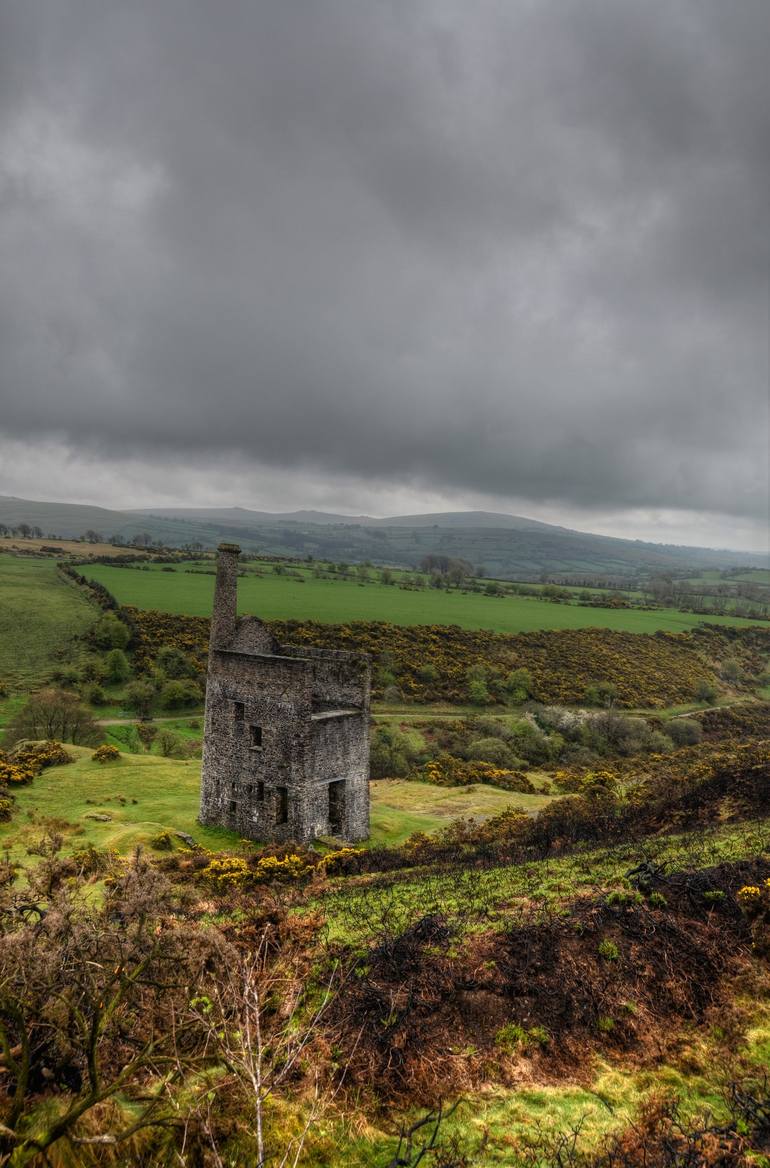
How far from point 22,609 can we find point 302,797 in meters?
63.1

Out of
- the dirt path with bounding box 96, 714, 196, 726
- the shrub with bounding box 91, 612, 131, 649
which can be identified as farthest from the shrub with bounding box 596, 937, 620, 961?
the shrub with bounding box 91, 612, 131, 649

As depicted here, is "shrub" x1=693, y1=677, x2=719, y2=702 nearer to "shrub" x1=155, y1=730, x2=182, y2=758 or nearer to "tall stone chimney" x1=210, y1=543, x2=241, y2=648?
"shrub" x1=155, y1=730, x2=182, y2=758

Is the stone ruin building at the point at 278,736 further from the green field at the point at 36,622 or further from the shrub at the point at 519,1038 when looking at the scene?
the green field at the point at 36,622

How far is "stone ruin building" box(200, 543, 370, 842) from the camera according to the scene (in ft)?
78.0

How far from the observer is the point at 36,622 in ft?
230

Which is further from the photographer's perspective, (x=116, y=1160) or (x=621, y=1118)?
(x=621, y=1118)

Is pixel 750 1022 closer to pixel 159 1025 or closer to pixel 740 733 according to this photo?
pixel 159 1025

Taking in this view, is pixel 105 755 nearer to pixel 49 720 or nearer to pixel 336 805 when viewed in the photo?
pixel 49 720

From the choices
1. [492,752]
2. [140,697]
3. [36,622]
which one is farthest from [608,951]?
[36,622]

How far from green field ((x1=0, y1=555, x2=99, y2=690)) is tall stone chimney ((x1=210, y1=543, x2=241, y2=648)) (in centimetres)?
3764

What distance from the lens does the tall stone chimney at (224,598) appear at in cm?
2589

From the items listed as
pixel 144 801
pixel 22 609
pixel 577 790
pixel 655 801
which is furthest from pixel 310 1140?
pixel 22 609

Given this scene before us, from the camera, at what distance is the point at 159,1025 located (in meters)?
7.63

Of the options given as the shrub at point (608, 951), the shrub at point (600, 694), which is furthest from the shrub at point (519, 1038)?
the shrub at point (600, 694)
